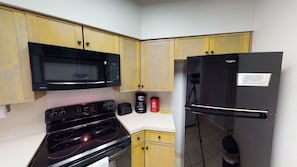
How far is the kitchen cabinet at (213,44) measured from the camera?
148cm

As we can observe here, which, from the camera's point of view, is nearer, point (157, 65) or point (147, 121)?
point (147, 121)

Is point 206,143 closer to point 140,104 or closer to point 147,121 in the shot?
point 147,121

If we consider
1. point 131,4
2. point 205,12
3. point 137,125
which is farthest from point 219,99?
point 131,4

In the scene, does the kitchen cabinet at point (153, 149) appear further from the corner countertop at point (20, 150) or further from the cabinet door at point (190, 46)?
the cabinet door at point (190, 46)

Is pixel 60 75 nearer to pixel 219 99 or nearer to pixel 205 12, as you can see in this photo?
pixel 219 99

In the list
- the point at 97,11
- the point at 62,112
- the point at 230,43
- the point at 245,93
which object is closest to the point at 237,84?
the point at 245,93

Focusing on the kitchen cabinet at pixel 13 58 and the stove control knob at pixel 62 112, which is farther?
the stove control knob at pixel 62 112

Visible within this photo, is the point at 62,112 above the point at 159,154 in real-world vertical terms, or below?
above

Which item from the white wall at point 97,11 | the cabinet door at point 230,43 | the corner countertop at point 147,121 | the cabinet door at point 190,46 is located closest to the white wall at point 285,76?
the cabinet door at point 230,43

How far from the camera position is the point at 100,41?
55.1 inches

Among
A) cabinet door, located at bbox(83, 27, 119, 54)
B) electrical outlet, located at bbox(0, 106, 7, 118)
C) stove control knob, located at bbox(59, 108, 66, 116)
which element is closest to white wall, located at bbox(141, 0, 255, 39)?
cabinet door, located at bbox(83, 27, 119, 54)

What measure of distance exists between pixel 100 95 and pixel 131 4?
1280 mm

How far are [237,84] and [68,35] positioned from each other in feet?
5.29

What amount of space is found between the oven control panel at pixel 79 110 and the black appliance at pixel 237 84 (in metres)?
1.11
